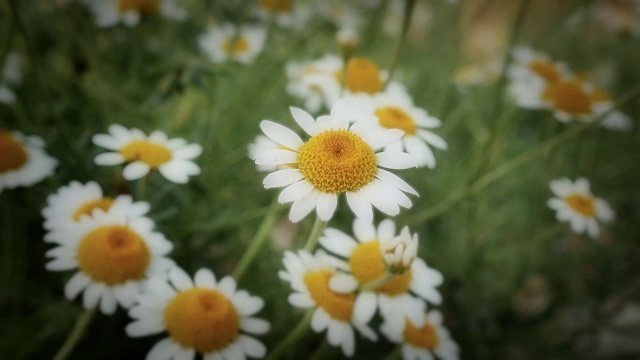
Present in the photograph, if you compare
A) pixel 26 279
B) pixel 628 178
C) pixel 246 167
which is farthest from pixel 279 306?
pixel 628 178

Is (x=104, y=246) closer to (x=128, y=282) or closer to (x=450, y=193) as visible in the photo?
(x=128, y=282)

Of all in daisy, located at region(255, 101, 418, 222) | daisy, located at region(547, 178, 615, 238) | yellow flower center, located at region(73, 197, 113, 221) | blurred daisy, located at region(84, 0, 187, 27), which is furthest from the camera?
blurred daisy, located at region(84, 0, 187, 27)

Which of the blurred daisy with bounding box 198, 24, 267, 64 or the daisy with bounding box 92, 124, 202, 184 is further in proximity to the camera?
the blurred daisy with bounding box 198, 24, 267, 64

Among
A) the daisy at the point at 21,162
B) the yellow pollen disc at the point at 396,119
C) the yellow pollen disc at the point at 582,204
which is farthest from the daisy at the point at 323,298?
the yellow pollen disc at the point at 582,204

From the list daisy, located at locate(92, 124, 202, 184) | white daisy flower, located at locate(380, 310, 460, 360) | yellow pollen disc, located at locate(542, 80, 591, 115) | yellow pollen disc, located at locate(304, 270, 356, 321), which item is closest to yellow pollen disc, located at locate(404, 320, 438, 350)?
white daisy flower, located at locate(380, 310, 460, 360)

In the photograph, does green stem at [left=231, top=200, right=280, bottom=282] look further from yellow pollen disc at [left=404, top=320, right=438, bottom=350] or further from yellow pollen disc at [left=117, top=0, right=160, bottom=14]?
yellow pollen disc at [left=117, top=0, right=160, bottom=14]

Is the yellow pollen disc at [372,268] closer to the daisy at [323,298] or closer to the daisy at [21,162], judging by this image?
the daisy at [323,298]

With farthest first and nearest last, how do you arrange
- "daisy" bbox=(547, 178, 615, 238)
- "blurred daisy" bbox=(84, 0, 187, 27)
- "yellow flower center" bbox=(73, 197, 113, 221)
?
"blurred daisy" bbox=(84, 0, 187, 27) < "daisy" bbox=(547, 178, 615, 238) < "yellow flower center" bbox=(73, 197, 113, 221)
